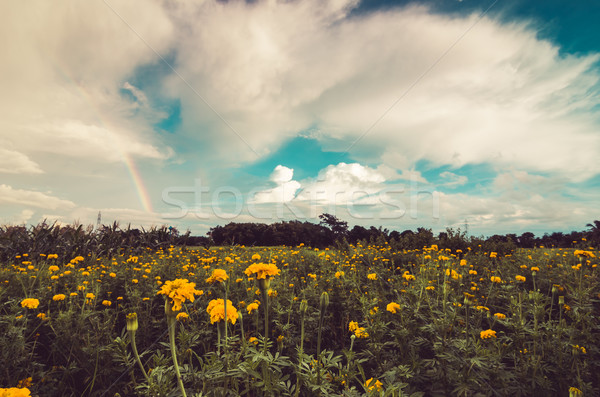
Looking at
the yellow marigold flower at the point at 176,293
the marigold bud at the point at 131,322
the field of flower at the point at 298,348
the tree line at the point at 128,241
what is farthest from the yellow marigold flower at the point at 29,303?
the tree line at the point at 128,241

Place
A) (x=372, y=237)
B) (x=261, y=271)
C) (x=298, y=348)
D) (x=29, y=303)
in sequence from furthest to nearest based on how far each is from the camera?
(x=372, y=237) → (x=29, y=303) → (x=298, y=348) → (x=261, y=271)

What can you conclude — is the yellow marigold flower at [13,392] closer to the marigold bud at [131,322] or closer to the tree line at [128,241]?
the marigold bud at [131,322]

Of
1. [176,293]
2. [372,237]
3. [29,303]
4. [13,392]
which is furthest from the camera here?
[372,237]

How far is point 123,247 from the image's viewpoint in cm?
1198

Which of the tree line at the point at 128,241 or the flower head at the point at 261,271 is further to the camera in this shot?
the tree line at the point at 128,241

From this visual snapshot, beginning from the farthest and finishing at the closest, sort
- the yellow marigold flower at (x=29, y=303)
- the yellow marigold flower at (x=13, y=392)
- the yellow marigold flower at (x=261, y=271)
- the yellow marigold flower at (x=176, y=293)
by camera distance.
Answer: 1. the yellow marigold flower at (x=29, y=303)
2. the yellow marigold flower at (x=261, y=271)
3. the yellow marigold flower at (x=176, y=293)
4. the yellow marigold flower at (x=13, y=392)

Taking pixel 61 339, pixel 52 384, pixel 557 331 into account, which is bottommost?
pixel 52 384

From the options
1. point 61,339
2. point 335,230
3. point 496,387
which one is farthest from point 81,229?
point 335,230

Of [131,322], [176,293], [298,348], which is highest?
[176,293]

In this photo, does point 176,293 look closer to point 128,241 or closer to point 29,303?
point 29,303

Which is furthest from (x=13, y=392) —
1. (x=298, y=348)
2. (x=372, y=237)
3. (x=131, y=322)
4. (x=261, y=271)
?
(x=372, y=237)

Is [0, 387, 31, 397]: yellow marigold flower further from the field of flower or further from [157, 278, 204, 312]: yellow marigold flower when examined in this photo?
[157, 278, 204, 312]: yellow marigold flower

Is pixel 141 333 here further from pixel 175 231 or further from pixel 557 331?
pixel 175 231

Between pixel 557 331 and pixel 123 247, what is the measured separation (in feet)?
45.3
